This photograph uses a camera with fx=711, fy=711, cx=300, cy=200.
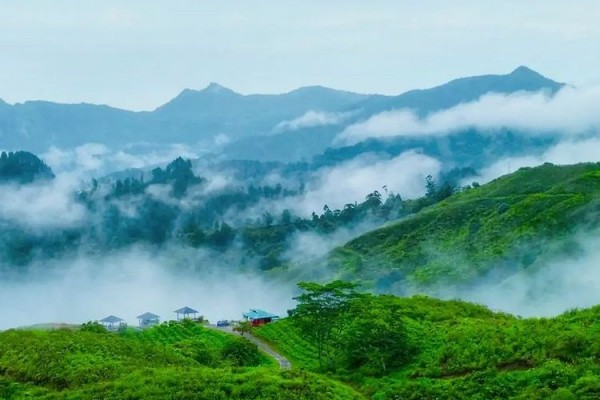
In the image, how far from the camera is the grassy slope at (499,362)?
2853 centimetres

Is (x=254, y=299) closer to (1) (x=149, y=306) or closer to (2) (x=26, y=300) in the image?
(1) (x=149, y=306)

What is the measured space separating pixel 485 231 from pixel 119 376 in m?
98.8

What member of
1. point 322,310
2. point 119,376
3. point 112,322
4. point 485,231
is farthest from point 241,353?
point 485,231

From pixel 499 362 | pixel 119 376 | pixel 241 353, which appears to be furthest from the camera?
pixel 241 353

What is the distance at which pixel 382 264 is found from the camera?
12756 centimetres

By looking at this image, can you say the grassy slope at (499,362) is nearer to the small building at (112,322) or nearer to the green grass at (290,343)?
the green grass at (290,343)

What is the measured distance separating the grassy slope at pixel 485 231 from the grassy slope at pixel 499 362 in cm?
6789

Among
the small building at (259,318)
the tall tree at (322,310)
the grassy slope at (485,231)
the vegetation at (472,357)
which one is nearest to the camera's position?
the vegetation at (472,357)

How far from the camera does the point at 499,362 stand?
108 feet

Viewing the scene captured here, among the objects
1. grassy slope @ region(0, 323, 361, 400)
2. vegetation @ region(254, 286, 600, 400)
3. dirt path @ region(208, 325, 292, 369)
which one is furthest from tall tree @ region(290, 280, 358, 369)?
grassy slope @ region(0, 323, 361, 400)

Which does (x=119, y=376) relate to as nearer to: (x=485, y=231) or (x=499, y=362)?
(x=499, y=362)

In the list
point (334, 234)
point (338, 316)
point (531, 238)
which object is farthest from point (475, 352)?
point (334, 234)

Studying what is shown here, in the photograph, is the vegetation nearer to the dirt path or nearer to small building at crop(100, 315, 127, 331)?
the dirt path


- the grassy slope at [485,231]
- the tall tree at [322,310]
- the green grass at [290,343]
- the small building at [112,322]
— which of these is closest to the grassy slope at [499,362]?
the tall tree at [322,310]
